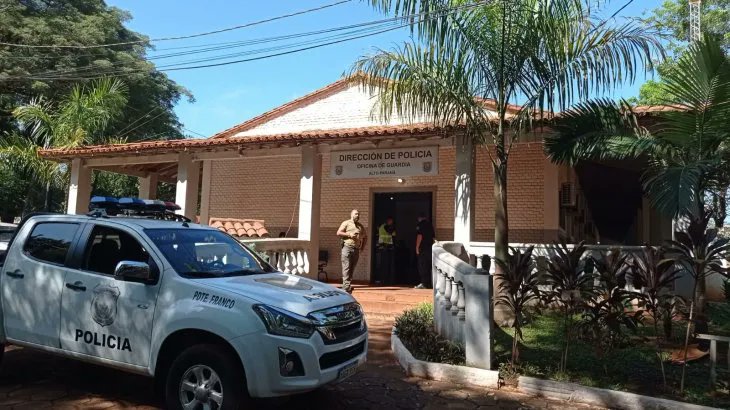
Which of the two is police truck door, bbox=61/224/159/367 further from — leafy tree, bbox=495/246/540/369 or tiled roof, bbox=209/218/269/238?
tiled roof, bbox=209/218/269/238

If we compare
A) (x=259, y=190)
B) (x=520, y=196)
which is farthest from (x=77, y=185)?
(x=520, y=196)

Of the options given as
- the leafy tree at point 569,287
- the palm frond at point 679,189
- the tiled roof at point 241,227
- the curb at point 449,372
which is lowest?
the curb at point 449,372

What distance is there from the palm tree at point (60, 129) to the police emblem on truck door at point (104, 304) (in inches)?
477

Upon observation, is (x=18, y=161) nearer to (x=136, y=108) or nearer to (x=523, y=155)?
(x=136, y=108)

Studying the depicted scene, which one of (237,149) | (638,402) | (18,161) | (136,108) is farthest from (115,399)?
(136,108)

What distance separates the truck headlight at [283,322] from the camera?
11.9ft

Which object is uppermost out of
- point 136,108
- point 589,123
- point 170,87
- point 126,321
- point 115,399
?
point 170,87

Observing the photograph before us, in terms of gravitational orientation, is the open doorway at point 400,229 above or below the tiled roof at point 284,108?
below

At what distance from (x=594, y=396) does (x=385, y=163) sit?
6.35 meters

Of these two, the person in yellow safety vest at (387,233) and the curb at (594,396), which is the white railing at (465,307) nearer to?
the curb at (594,396)

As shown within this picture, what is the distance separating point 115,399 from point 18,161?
544 inches

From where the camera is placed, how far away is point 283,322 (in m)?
3.67

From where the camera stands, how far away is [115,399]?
178 inches

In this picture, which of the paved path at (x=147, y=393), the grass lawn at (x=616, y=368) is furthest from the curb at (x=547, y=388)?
the grass lawn at (x=616, y=368)
